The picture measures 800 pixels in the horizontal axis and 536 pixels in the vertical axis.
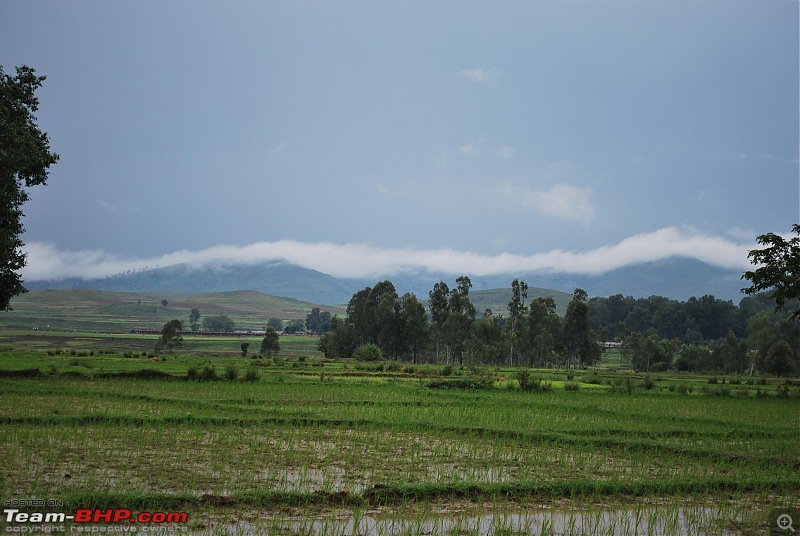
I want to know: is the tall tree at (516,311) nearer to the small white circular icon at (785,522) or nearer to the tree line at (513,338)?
the tree line at (513,338)

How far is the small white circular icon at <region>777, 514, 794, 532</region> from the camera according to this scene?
36.3 ft

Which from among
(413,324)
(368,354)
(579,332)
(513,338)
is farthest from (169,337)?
(579,332)

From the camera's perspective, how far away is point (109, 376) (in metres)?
35.2

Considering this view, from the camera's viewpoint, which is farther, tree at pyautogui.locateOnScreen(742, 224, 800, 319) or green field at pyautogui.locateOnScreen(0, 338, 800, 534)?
tree at pyautogui.locateOnScreen(742, 224, 800, 319)

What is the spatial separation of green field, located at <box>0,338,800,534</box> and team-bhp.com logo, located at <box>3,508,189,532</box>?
0.27 metres

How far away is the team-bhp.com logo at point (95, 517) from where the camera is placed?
9.52 metres

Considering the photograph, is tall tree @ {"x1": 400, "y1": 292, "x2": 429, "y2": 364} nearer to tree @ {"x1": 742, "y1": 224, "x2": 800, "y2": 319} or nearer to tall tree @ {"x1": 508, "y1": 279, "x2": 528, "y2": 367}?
tall tree @ {"x1": 508, "y1": 279, "x2": 528, "y2": 367}

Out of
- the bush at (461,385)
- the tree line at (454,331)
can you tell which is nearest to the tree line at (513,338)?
the tree line at (454,331)

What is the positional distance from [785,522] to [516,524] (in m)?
A: 4.95

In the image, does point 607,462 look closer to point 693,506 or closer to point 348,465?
point 693,506

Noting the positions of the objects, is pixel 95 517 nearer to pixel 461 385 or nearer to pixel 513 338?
pixel 461 385

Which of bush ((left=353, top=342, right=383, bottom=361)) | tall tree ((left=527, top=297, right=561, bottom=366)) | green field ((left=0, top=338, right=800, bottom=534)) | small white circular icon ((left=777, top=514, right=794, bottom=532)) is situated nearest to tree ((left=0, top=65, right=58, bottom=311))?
green field ((left=0, top=338, right=800, bottom=534))

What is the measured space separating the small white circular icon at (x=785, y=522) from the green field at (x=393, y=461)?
0.28 meters

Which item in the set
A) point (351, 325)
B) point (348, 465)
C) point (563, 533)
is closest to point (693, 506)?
point (563, 533)
